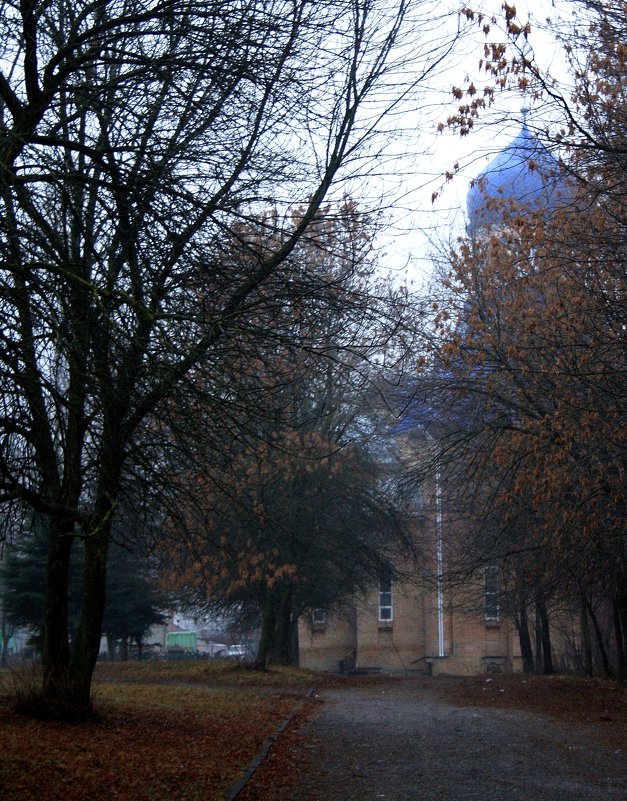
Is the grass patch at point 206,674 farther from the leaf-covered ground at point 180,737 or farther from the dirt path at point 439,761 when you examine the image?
the dirt path at point 439,761

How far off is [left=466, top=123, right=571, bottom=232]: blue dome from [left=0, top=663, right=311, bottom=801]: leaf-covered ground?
22.9 ft

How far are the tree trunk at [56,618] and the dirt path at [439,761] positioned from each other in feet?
10.2

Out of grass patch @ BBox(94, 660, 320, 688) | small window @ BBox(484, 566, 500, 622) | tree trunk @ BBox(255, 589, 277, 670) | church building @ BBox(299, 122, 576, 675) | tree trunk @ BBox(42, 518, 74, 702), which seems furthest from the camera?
church building @ BBox(299, 122, 576, 675)

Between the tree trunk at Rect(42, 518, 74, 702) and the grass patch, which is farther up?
the tree trunk at Rect(42, 518, 74, 702)

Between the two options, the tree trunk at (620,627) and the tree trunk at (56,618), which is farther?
the tree trunk at (620,627)

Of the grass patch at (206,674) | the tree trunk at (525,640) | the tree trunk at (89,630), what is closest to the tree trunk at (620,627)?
the tree trunk at (525,640)

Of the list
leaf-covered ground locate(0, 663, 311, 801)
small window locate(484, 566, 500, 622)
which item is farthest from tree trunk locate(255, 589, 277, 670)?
leaf-covered ground locate(0, 663, 311, 801)

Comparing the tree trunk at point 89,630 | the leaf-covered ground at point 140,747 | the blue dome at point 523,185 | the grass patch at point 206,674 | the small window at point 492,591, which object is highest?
the blue dome at point 523,185

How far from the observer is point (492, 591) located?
94.1 ft

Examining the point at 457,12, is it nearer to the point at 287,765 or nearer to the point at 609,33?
the point at 609,33

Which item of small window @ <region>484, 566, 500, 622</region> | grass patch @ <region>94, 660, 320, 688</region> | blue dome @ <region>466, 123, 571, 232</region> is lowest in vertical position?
grass patch @ <region>94, 660, 320, 688</region>

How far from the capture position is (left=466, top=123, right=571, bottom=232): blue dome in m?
10.7

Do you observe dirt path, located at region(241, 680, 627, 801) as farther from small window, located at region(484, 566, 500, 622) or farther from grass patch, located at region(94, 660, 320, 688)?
grass patch, located at region(94, 660, 320, 688)

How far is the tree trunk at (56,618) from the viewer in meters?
12.5
